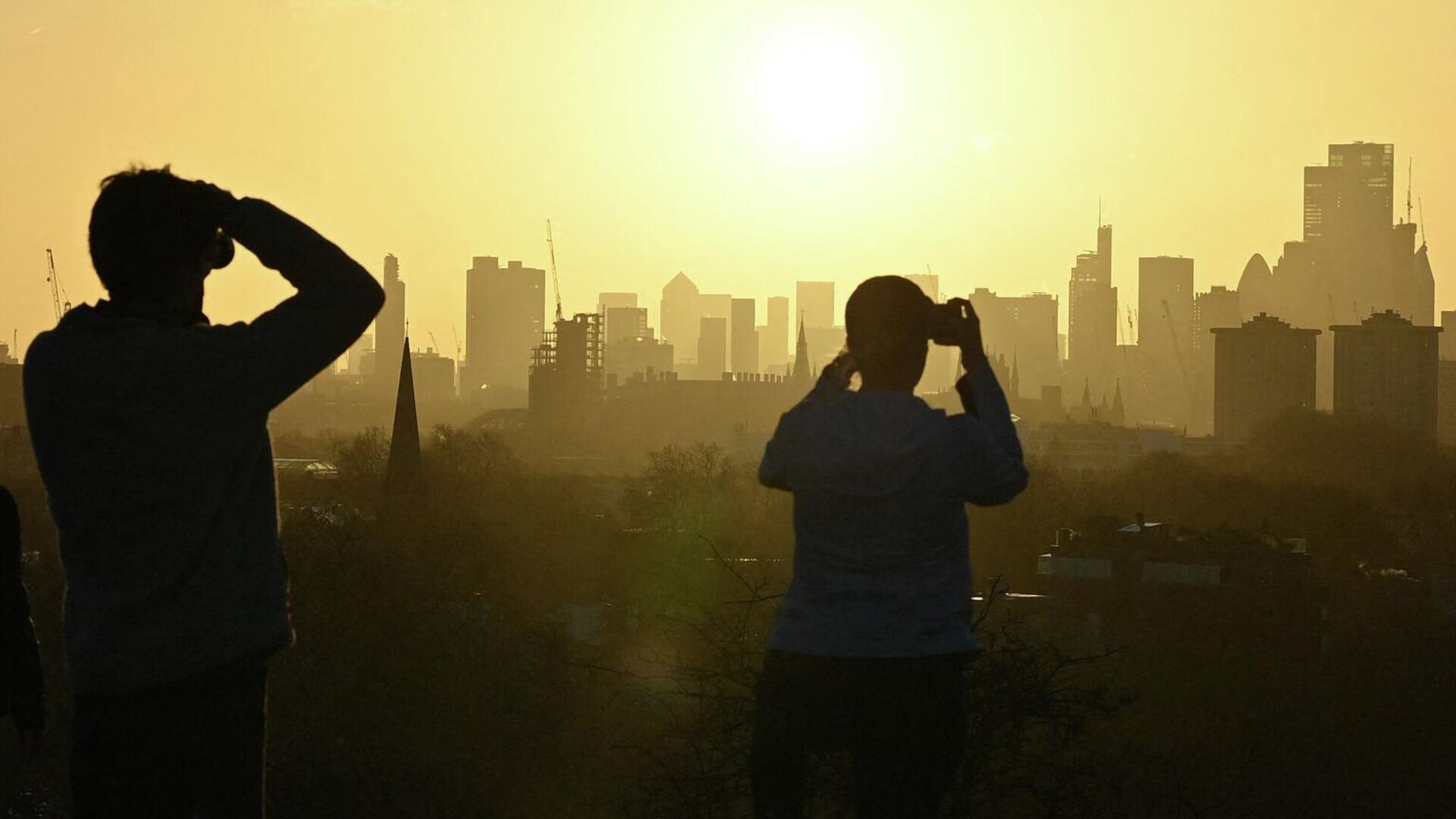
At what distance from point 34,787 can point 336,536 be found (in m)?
17.8

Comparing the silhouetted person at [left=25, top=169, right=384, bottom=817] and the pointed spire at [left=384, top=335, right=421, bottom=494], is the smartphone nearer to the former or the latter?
the silhouetted person at [left=25, top=169, right=384, bottom=817]

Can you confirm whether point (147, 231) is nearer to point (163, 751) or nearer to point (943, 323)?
point (163, 751)

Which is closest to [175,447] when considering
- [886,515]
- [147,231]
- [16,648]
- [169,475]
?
[169,475]

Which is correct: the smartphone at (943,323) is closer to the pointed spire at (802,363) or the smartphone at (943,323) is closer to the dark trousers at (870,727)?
the dark trousers at (870,727)

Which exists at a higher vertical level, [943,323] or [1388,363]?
[943,323]

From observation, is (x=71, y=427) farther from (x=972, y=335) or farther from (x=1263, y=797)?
(x=1263, y=797)

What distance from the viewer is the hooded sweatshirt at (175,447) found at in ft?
8.86

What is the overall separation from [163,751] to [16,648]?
1.52 feet

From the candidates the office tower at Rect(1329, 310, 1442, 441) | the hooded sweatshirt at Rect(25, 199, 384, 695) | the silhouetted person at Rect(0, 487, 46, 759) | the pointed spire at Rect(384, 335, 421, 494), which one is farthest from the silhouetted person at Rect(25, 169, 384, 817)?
the office tower at Rect(1329, 310, 1442, 441)

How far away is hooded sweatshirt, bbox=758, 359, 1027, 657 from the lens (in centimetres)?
304

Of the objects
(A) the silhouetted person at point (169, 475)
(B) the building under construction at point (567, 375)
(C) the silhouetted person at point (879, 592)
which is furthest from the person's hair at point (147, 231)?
(B) the building under construction at point (567, 375)

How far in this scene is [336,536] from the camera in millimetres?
37469

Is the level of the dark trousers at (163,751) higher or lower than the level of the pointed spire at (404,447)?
higher

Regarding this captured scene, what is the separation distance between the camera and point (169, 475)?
2711 millimetres
